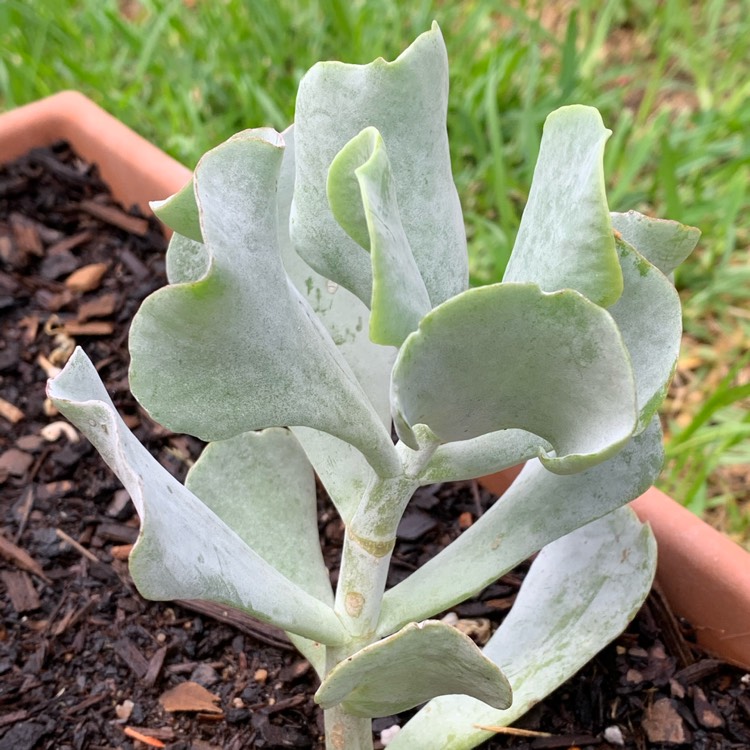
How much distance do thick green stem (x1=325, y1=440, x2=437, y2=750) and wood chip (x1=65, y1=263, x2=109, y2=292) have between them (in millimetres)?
806

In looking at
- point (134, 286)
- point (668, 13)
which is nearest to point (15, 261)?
point (134, 286)

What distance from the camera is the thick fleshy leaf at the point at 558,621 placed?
2.62ft

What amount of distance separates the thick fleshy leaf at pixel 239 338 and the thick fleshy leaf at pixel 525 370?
9cm

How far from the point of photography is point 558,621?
0.84 meters

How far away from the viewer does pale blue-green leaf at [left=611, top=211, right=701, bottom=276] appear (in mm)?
687

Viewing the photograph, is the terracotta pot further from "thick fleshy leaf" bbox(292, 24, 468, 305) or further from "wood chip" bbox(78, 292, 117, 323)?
"wood chip" bbox(78, 292, 117, 323)

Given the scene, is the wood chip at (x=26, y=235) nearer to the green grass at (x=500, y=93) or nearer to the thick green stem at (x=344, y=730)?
the green grass at (x=500, y=93)

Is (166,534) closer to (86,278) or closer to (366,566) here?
(366,566)

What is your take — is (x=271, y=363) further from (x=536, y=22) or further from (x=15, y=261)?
(x=536, y=22)

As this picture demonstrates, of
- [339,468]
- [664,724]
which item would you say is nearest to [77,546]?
[339,468]

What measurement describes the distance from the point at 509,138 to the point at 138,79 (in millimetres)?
766

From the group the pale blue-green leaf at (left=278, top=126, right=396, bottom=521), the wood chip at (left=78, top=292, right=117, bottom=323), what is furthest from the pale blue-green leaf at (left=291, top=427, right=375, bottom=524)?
the wood chip at (left=78, top=292, right=117, bottom=323)

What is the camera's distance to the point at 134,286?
Result: 1.38 m

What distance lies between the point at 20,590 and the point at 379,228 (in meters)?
0.73
